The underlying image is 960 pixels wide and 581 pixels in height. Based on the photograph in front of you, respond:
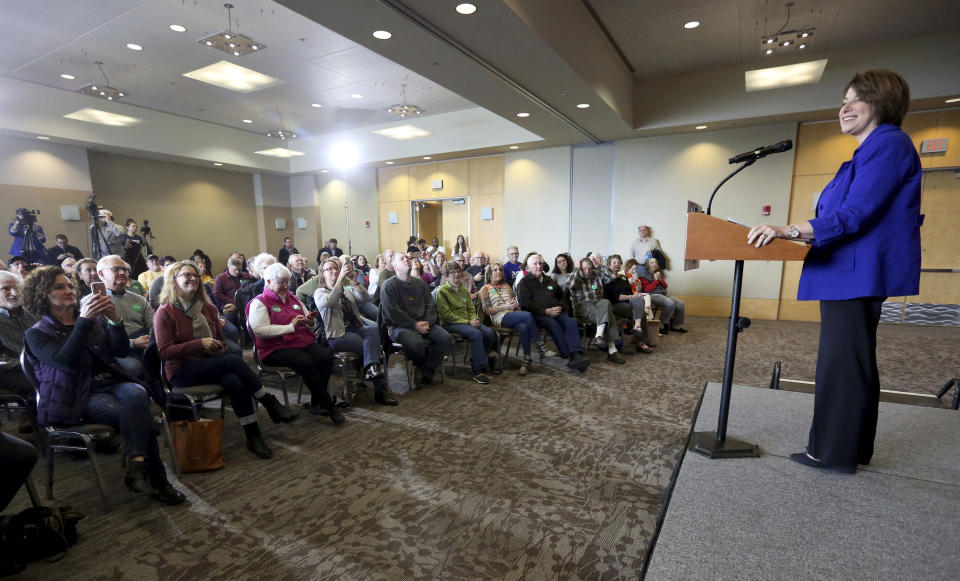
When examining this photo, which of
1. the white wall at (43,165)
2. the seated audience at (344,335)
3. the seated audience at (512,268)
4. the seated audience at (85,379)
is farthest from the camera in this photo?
the white wall at (43,165)

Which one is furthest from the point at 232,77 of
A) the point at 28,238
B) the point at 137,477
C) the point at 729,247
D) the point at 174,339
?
the point at 729,247

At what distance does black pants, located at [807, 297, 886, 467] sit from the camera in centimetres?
165

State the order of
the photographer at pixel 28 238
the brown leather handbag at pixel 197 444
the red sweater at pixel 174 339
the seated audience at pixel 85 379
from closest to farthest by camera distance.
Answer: the seated audience at pixel 85 379, the brown leather handbag at pixel 197 444, the red sweater at pixel 174 339, the photographer at pixel 28 238

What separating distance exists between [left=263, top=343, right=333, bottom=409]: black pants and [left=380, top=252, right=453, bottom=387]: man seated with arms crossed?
72 cm

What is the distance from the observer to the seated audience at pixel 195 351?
8.55ft

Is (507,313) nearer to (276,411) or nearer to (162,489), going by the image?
(276,411)

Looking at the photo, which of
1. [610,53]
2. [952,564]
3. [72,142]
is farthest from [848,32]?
[72,142]

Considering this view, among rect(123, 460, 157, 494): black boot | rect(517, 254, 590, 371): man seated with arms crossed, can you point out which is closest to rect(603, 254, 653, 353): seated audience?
rect(517, 254, 590, 371): man seated with arms crossed

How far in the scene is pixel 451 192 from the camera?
9828 mm

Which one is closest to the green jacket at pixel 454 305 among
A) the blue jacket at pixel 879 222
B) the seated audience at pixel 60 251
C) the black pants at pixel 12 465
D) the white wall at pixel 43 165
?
the black pants at pixel 12 465

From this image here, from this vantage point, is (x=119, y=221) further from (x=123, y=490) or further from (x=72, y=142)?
(x=123, y=490)

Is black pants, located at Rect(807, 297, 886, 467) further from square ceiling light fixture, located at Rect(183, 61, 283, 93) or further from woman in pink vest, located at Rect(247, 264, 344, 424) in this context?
square ceiling light fixture, located at Rect(183, 61, 283, 93)

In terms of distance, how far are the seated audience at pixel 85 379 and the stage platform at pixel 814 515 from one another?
2.51 meters

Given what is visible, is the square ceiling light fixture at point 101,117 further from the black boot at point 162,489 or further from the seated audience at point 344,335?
the black boot at point 162,489
